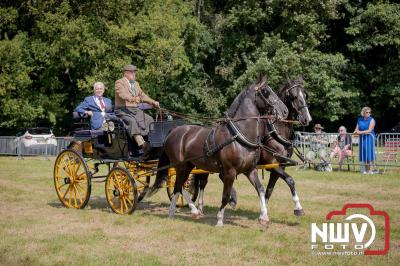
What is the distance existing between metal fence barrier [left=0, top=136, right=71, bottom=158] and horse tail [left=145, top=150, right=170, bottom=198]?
17308 mm

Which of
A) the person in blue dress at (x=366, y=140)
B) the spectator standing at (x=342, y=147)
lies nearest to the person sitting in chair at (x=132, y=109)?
the person in blue dress at (x=366, y=140)

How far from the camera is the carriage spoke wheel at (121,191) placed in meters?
10.9

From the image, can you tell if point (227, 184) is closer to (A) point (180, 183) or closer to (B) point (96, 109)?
(A) point (180, 183)

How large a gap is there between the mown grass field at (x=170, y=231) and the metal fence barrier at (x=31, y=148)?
12.9 metres

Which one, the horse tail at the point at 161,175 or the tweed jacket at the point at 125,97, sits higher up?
the tweed jacket at the point at 125,97

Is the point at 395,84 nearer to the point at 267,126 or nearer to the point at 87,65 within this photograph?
the point at 87,65

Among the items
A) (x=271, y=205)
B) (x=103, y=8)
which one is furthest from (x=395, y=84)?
(x=271, y=205)

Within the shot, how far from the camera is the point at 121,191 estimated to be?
1109 cm

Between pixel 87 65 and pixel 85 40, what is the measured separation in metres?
1.86

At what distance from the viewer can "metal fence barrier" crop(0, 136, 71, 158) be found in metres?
28.1

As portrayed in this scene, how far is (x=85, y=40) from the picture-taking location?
3247 centimetres

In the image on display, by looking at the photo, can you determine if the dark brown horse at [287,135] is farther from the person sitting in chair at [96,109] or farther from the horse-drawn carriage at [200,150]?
the person sitting in chair at [96,109]

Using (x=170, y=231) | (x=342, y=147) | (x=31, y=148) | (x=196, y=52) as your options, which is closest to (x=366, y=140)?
(x=342, y=147)

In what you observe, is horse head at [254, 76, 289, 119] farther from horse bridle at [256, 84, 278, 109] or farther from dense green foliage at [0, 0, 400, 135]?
dense green foliage at [0, 0, 400, 135]
